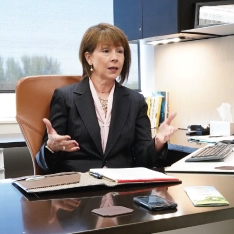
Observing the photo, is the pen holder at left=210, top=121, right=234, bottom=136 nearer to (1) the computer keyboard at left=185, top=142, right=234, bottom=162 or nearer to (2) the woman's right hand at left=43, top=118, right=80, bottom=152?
(1) the computer keyboard at left=185, top=142, right=234, bottom=162

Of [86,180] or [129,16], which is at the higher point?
[129,16]

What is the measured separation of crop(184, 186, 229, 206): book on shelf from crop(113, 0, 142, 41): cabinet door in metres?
2.01

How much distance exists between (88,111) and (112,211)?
0.96 m

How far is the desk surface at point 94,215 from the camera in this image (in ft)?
2.76

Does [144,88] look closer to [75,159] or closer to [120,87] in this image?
[120,87]

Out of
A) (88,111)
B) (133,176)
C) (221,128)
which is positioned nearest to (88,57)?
(88,111)

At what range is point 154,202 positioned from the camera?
38.2 inches

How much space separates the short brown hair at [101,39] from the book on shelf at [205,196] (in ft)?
3.24

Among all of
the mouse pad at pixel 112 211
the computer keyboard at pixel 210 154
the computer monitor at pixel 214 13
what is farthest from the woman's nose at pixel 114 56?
the mouse pad at pixel 112 211

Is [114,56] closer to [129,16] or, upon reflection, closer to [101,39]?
[101,39]

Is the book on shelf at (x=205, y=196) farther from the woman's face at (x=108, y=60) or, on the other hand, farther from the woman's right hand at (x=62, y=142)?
the woman's face at (x=108, y=60)

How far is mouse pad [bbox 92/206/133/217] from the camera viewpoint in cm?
91

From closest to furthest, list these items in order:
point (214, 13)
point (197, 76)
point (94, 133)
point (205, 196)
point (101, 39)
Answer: point (205, 196) → point (94, 133) → point (101, 39) → point (214, 13) → point (197, 76)

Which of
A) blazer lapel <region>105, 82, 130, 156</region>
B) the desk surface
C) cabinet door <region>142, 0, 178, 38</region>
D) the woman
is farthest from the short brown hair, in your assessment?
the desk surface
